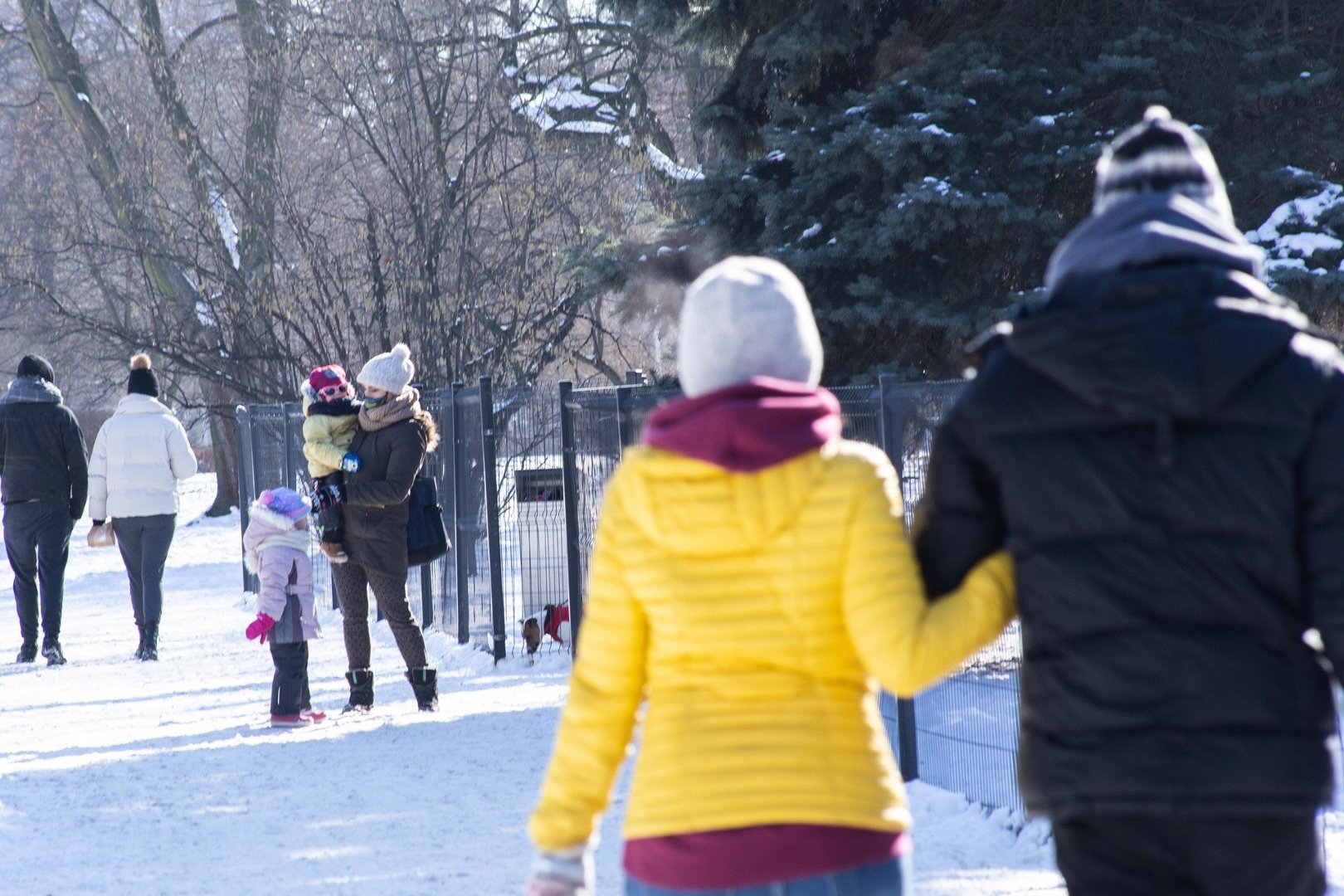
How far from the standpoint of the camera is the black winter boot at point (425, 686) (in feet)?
31.3

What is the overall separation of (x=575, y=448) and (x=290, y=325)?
7657 millimetres

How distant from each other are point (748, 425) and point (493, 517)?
906 cm

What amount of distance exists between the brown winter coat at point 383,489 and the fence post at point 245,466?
9.04 metres

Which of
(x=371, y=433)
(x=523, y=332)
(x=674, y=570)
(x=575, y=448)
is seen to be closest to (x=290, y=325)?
(x=523, y=332)

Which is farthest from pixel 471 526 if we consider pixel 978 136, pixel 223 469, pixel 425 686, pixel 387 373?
pixel 223 469

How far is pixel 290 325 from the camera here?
17359 millimetres

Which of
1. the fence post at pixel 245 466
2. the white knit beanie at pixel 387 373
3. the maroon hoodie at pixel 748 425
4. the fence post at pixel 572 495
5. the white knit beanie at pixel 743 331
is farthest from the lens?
the fence post at pixel 245 466

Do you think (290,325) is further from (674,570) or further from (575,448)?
(674,570)

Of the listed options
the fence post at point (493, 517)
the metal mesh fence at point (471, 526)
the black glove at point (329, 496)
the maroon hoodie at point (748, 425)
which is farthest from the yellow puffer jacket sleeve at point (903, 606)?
the metal mesh fence at point (471, 526)

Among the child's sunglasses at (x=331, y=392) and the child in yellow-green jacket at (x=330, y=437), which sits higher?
the child's sunglasses at (x=331, y=392)

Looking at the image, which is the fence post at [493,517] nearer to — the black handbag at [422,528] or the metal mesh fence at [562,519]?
the metal mesh fence at [562,519]

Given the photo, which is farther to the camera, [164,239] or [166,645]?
[164,239]

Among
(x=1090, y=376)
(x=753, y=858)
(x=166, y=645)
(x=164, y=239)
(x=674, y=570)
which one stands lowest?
(x=166, y=645)

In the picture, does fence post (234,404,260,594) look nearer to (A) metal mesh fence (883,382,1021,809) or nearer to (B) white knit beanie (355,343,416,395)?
(B) white knit beanie (355,343,416,395)
